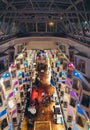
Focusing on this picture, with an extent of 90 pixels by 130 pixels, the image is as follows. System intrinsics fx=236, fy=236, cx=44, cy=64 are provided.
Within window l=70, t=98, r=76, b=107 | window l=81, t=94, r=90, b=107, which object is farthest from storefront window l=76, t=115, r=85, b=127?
window l=70, t=98, r=76, b=107

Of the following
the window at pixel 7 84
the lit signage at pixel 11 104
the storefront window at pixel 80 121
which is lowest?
the lit signage at pixel 11 104

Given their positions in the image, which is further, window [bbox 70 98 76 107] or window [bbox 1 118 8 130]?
window [bbox 70 98 76 107]

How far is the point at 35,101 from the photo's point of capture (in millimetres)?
27859

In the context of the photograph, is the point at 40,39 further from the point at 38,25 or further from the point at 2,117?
the point at 2,117

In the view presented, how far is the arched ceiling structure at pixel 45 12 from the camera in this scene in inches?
608

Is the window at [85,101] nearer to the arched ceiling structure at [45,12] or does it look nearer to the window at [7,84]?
the arched ceiling structure at [45,12]

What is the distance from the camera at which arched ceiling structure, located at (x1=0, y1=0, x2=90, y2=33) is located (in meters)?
15.4

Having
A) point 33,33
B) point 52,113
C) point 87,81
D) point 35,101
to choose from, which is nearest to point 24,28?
point 33,33

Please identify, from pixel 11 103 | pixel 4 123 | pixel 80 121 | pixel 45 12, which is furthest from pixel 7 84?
pixel 80 121

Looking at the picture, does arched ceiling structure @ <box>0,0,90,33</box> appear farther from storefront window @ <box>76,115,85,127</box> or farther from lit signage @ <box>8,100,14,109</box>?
lit signage @ <box>8,100,14,109</box>

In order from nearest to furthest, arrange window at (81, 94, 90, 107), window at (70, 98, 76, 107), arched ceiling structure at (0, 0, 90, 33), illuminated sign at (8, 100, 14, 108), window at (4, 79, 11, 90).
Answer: window at (81, 94, 90, 107)
arched ceiling structure at (0, 0, 90, 33)
window at (70, 98, 76, 107)
illuminated sign at (8, 100, 14, 108)
window at (4, 79, 11, 90)

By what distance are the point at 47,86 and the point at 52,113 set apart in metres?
9.59

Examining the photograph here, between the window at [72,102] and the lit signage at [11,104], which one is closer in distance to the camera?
the window at [72,102]

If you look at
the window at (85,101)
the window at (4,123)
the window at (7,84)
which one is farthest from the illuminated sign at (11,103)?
the window at (85,101)
